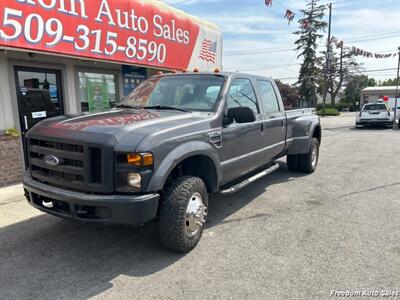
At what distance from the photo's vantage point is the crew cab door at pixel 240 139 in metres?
4.12

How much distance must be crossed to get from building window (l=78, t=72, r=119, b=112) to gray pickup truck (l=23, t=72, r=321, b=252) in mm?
3776

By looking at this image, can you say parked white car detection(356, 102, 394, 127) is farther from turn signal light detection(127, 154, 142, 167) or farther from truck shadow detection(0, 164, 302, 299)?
turn signal light detection(127, 154, 142, 167)

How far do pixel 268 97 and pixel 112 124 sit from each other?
3143mm

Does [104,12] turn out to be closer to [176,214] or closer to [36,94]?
[36,94]

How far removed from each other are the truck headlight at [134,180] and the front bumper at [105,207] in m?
0.10

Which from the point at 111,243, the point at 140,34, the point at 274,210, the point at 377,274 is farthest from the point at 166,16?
the point at 377,274

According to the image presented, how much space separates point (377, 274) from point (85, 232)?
3.21 meters

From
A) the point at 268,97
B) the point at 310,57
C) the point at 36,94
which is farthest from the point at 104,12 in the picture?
the point at 310,57

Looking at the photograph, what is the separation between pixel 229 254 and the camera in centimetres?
349

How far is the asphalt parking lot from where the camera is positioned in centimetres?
288

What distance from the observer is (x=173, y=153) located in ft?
10.6

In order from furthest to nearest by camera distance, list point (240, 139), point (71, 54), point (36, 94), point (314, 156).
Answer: point (314, 156) < point (36, 94) < point (71, 54) < point (240, 139)

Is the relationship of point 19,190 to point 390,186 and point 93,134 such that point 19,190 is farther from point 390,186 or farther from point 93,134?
point 390,186

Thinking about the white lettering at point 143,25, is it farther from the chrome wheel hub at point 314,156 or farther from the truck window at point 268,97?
the chrome wheel hub at point 314,156
